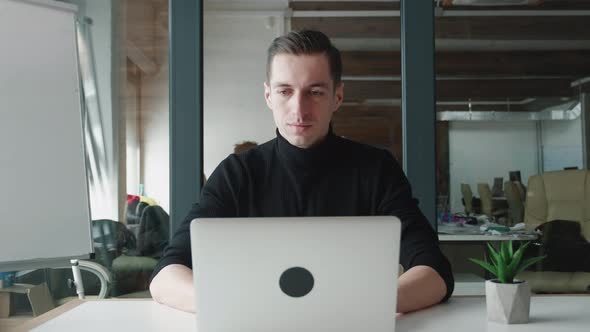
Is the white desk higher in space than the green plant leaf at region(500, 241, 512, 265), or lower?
lower

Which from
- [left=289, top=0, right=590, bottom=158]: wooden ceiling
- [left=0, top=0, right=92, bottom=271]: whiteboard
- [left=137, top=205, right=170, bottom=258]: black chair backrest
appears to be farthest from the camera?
[left=137, top=205, right=170, bottom=258]: black chair backrest

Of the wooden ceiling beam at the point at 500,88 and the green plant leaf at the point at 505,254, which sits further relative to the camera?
the wooden ceiling beam at the point at 500,88

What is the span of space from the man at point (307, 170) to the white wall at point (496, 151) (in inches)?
60.3

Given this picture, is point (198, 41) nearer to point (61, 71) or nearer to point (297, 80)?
point (61, 71)

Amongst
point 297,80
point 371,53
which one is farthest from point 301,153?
point 371,53

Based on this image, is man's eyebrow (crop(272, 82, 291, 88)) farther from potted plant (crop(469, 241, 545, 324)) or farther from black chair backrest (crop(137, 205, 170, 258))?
black chair backrest (crop(137, 205, 170, 258))

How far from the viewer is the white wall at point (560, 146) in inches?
131

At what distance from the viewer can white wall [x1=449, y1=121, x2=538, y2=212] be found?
322 cm

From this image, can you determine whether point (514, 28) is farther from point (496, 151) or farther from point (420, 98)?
point (420, 98)

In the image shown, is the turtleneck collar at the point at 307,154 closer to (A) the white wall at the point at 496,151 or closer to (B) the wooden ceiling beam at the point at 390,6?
(B) the wooden ceiling beam at the point at 390,6

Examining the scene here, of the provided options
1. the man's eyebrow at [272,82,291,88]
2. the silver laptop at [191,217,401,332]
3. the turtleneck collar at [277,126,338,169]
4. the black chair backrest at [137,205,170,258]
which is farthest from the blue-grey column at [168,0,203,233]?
the silver laptop at [191,217,401,332]

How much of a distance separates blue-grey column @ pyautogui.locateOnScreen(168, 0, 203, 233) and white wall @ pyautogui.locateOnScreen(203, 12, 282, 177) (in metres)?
0.12

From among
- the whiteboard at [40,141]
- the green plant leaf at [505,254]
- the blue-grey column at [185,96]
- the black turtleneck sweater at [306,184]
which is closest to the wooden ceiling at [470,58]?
the blue-grey column at [185,96]

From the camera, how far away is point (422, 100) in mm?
2436
